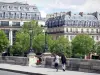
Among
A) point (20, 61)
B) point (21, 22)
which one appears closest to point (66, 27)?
point (21, 22)

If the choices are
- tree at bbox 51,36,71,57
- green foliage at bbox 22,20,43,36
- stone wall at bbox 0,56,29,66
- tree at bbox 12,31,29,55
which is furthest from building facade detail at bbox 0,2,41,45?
stone wall at bbox 0,56,29,66

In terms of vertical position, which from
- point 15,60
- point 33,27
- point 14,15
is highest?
point 14,15

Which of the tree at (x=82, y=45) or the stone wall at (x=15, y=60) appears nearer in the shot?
the stone wall at (x=15, y=60)

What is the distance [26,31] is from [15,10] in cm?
1877

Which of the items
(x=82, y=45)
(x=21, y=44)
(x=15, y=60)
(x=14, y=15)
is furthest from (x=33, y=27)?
(x=15, y=60)

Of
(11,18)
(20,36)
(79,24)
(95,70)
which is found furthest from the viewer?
(79,24)

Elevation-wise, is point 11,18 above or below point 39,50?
→ above

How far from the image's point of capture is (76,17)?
144 metres

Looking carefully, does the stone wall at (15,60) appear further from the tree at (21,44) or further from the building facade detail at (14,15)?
the building facade detail at (14,15)

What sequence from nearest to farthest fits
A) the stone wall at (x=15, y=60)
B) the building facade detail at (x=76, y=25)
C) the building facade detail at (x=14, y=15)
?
the stone wall at (x=15, y=60) < the building facade detail at (x=14, y=15) < the building facade detail at (x=76, y=25)

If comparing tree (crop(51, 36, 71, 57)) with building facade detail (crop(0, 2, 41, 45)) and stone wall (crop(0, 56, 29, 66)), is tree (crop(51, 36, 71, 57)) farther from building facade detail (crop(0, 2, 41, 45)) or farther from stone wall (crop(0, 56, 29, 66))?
stone wall (crop(0, 56, 29, 66))

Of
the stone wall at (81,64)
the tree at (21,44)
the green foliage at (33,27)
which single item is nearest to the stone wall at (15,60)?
the stone wall at (81,64)

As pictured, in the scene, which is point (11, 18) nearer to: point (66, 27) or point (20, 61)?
point (66, 27)

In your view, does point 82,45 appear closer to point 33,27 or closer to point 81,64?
point 33,27
